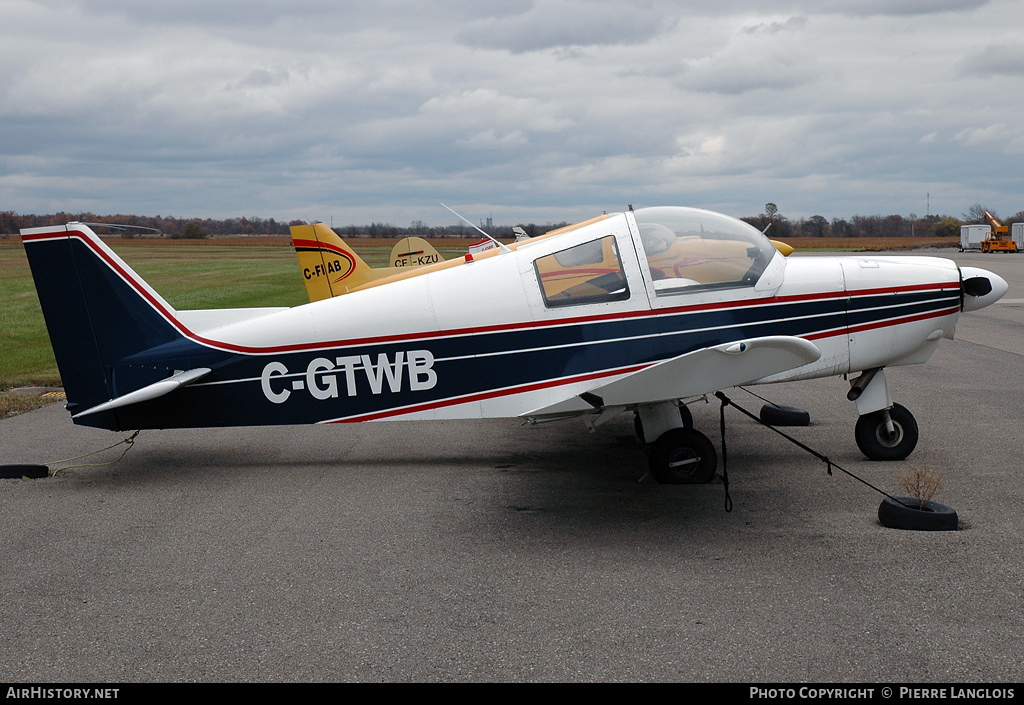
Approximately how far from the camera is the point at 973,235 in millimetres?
70938

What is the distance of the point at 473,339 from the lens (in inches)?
246

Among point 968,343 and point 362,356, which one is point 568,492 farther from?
point 968,343

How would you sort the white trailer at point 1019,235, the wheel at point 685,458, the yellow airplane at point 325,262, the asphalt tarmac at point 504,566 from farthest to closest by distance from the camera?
the white trailer at point 1019,235
the yellow airplane at point 325,262
the wheel at point 685,458
the asphalt tarmac at point 504,566

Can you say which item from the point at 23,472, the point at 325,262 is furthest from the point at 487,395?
the point at 325,262

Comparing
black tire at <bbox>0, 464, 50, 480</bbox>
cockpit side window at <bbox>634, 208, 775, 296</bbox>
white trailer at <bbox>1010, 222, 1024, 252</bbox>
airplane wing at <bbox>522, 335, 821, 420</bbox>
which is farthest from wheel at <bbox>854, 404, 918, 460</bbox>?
white trailer at <bbox>1010, 222, 1024, 252</bbox>

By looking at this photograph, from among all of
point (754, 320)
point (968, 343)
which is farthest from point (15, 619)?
point (968, 343)

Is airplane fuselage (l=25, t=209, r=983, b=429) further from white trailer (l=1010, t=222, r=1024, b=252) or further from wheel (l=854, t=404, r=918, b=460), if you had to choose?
white trailer (l=1010, t=222, r=1024, b=252)

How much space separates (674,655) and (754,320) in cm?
319

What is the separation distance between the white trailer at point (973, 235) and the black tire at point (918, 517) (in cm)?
7519

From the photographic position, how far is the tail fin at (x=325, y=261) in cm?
2002

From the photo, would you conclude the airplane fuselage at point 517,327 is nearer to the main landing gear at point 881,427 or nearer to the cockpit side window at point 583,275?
the cockpit side window at point 583,275

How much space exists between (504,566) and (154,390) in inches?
129

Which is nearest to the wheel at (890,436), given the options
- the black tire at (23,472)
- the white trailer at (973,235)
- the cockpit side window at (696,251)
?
the cockpit side window at (696,251)
